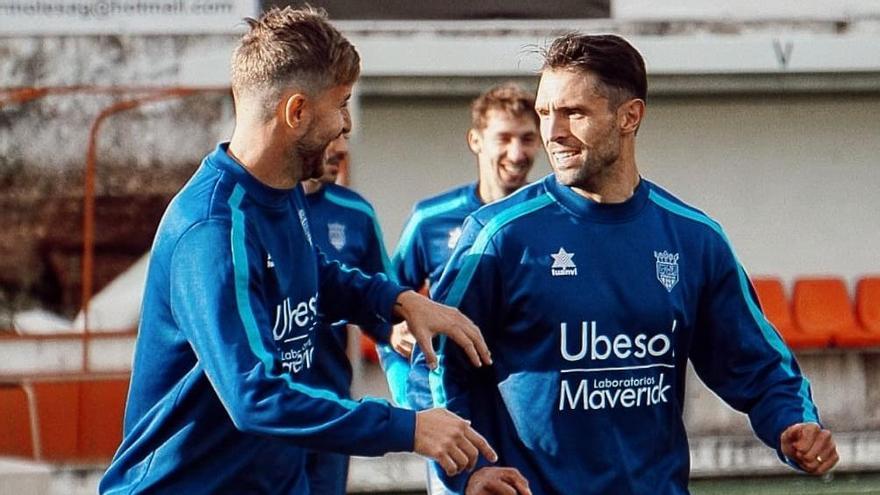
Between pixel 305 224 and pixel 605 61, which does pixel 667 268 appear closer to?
pixel 605 61

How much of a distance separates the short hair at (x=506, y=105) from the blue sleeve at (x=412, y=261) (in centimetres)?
43

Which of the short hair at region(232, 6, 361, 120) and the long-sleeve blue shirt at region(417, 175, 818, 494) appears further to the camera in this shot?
the long-sleeve blue shirt at region(417, 175, 818, 494)

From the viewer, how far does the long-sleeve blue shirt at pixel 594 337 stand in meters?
3.71

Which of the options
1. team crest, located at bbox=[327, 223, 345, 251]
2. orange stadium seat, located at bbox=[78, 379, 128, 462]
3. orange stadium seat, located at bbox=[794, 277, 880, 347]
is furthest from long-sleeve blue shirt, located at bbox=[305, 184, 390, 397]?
orange stadium seat, located at bbox=[794, 277, 880, 347]

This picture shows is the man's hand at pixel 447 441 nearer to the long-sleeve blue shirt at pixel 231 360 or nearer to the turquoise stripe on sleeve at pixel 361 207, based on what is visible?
the long-sleeve blue shirt at pixel 231 360

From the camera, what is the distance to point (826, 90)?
31.3 feet

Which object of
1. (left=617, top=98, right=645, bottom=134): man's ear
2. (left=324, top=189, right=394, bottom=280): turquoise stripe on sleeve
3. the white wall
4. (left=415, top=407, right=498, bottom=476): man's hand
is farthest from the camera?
the white wall

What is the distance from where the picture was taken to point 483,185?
613 centimetres

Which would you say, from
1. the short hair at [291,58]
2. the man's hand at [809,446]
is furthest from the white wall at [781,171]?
the short hair at [291,58]

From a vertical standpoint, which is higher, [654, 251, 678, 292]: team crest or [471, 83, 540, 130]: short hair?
[471, 83, 540, 130]: short hair

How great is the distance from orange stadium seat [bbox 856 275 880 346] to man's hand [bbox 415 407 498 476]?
22.3 ft

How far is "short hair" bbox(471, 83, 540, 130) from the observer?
6.10m

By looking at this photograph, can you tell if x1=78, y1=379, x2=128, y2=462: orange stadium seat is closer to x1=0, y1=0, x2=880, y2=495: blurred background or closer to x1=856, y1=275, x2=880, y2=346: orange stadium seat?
x1=0, y1=0, x2=880, y2=495: blurred background

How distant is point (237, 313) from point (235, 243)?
140mm
